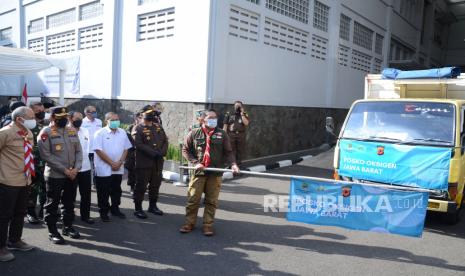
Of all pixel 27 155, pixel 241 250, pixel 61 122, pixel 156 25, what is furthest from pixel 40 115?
pixel 156 25

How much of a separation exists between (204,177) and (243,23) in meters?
6.69

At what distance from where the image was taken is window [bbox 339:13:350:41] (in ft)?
53.5

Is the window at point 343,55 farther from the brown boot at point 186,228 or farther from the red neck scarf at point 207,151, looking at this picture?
the brown boot at point 186,228

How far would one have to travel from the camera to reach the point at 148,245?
5.02 m

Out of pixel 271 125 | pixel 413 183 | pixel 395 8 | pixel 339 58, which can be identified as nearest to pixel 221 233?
pixel 413 183

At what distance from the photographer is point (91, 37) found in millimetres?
14078

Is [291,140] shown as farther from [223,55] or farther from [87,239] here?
[87,239]

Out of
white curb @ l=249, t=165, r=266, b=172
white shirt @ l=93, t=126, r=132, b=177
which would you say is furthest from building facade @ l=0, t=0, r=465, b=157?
→ white shirt @ l=93, t=126, r=132, b=177

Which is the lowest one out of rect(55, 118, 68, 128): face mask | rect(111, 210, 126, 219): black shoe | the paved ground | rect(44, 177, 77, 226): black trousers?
the paved ground

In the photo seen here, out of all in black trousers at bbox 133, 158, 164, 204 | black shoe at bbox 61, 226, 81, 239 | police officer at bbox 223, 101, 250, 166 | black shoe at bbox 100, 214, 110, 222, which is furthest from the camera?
police officer at bbox 223, 101, 250, 166

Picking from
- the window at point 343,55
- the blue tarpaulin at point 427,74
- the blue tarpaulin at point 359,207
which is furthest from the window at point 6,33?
the blue tarpaulin at point 359,207

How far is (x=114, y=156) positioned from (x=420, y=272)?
4529 millimetres

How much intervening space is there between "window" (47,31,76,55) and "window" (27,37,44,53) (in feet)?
2.49

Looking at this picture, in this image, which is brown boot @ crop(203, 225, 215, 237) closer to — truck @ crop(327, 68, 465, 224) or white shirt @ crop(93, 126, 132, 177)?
white shirt @ crop(93, 126, 132, 177)
